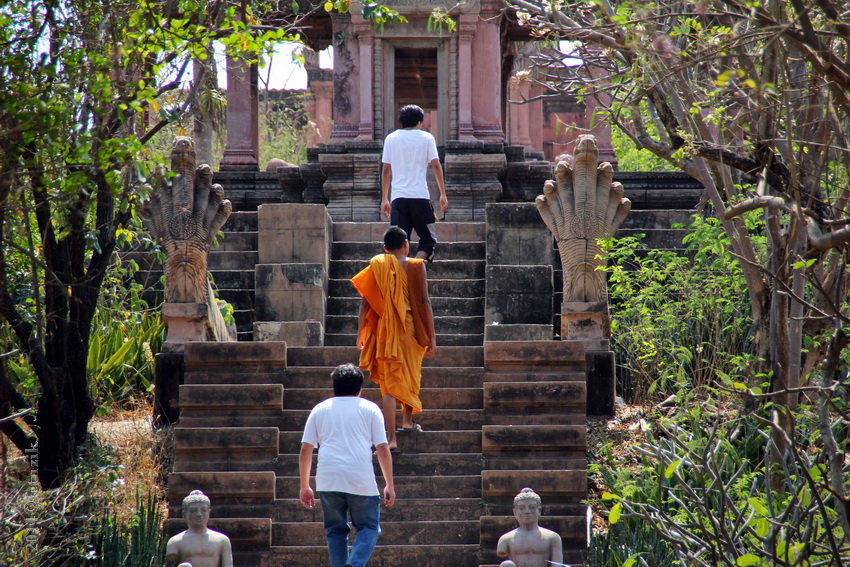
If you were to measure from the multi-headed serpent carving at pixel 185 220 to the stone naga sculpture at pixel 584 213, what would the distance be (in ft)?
8.76

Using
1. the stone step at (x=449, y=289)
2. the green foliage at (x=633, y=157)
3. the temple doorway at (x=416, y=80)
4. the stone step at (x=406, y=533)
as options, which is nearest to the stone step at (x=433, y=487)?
the stone step at (x=406, y=533)

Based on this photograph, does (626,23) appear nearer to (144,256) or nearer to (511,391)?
(511,391)

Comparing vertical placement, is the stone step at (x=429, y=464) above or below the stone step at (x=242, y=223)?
below

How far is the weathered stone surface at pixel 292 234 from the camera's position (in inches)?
423

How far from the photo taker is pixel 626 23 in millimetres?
5941

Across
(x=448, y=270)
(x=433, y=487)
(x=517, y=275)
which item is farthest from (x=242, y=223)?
(x=433, y=487)

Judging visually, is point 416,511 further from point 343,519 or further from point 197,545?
point 197,545

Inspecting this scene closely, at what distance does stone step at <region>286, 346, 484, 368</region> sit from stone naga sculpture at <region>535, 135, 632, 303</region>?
2.92 feet

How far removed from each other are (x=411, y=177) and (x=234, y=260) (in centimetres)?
287

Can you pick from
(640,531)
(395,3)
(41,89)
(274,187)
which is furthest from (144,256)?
(640,531)

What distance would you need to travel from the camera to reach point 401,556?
26.5 ft

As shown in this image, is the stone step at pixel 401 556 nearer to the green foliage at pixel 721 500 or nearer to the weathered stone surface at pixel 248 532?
the weathered stone surface at pixel 248 532

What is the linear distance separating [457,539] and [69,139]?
3.54 metres

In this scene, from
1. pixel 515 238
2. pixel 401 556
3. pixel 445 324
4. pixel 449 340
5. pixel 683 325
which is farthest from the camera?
pixel 515 238
